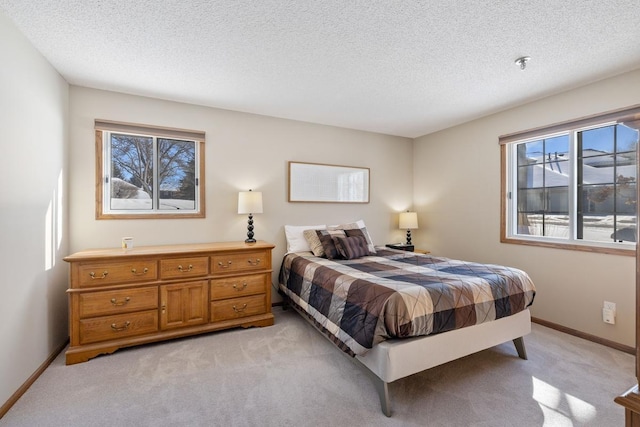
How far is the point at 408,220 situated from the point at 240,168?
2.60 m

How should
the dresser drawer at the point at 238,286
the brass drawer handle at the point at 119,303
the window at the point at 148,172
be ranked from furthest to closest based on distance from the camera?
the window at the point at 148,172, the dresser drawer at the point at 238,286, the brass drawer handle at the point at 119,303

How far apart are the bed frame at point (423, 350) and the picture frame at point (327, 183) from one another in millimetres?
2345

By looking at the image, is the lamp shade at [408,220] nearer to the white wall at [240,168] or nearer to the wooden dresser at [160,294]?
the white wall at [240,168]

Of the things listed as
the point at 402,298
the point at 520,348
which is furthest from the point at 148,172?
the point at 520,348

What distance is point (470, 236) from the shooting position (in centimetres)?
383

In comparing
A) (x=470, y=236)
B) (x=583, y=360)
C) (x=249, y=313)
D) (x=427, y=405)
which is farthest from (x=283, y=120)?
(x=583, y=360)

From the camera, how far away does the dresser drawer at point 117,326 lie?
90.4 inches

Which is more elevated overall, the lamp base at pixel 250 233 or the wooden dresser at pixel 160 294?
the lamp base at pixel 250 233

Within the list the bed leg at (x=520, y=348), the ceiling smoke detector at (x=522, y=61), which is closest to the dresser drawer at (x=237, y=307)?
the bed leg at (x=520, y=348)

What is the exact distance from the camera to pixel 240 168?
3480 mm

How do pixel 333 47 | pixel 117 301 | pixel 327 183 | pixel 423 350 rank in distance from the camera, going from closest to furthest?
pixel 423 350 < pixel 333 47 < pixel 117 301 < pixel 327 183

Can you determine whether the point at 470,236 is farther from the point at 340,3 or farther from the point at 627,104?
the point at 340,3

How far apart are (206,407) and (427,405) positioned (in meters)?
1.38

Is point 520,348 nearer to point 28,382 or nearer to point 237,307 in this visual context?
point 237,307
